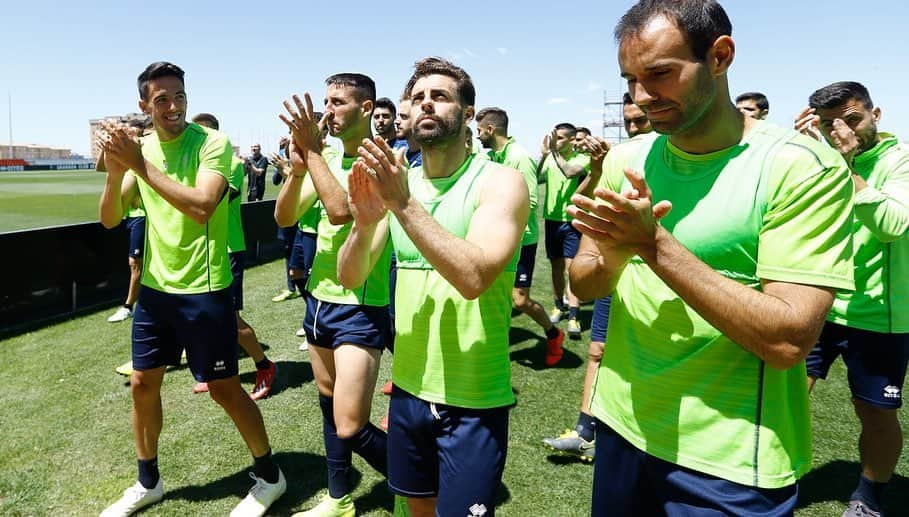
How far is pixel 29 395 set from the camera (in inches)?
201

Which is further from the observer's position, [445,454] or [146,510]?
[146,510]

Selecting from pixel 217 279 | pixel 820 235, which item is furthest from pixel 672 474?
pixel 217 279

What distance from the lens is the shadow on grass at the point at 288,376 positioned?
535 centimetres

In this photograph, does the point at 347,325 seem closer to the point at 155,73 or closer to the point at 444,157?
the point at 444,157

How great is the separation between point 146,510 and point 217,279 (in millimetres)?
1479

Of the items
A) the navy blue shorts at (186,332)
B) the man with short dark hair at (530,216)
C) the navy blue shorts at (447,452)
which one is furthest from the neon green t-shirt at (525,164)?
the navy blue shorts at (447,452)

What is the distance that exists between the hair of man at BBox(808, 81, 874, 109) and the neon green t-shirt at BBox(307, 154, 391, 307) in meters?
2.61

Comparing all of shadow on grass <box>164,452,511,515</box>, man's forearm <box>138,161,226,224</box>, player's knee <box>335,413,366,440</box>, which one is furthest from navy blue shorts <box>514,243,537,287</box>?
man's forearm <box>138,161,226,224</box>

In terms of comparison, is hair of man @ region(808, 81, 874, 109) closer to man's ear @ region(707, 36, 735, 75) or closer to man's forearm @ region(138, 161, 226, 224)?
man's ear @ region(707, 36, 735, 75)

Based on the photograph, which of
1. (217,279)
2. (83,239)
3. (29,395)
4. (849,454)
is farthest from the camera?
(83,239)

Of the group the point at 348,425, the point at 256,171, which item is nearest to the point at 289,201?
the point at 348,425

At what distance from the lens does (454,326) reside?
2146 mm

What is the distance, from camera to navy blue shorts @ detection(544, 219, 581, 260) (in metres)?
7.30

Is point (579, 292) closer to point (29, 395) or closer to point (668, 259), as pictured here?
point (668, 259)
